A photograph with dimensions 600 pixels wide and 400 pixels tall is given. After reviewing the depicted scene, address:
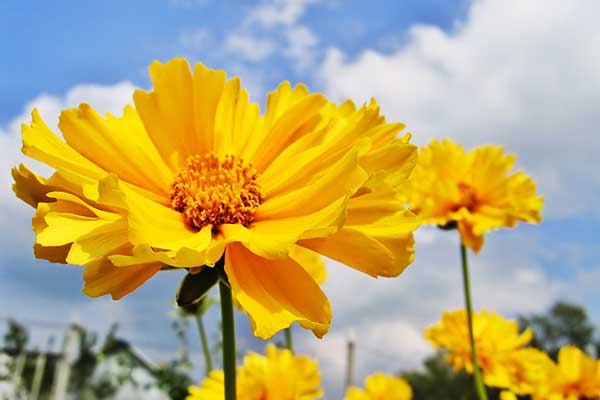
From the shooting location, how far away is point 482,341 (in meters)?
2.41

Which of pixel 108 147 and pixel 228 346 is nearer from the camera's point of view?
pixel 228 346

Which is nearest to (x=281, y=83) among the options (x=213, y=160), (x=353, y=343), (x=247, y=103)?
(x=247, y=103)

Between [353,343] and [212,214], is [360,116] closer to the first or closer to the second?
[212,214]

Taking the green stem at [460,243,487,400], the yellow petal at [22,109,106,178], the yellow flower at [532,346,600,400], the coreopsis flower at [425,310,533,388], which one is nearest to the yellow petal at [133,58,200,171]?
the yellow petal at [22,109,106,178]

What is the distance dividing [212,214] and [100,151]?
0.56ft

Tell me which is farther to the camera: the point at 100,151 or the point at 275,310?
the point at 100,151

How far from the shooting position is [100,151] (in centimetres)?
83

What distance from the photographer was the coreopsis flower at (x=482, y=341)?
2.34 m

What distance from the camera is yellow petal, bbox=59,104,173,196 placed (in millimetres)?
823

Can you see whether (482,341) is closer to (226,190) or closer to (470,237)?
(470,237)

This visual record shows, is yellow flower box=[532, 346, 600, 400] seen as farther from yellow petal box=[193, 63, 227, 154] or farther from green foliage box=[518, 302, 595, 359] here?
green foliage box=[518, 302, 595, 359]

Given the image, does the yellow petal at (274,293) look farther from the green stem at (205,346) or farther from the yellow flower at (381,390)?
the yellow flower at (381,390)

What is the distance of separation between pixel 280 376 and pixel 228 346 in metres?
1.11

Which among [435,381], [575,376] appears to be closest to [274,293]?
[575,376]
